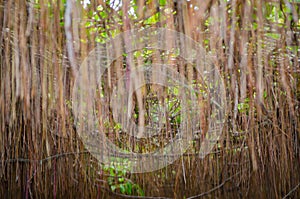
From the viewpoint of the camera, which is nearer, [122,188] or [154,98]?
[154,98]

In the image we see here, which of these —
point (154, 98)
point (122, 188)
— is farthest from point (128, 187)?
point (154, 98)

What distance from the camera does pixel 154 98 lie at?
1.40m

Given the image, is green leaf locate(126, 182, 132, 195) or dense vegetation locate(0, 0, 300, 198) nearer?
dense vegetation locate(0, 0, 300, 198)

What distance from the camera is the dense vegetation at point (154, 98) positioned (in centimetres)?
98

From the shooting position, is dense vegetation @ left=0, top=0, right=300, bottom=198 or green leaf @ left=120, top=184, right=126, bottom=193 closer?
dense vegetation @ left=0, top=0, right=300, bottom=198

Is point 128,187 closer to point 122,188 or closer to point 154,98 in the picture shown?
point 122,188

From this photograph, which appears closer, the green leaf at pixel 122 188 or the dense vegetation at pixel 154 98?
the dense vegetation at pixel 154 98

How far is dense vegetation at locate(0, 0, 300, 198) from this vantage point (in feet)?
3.21

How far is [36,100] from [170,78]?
46 cm

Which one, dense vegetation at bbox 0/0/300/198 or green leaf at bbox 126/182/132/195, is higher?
dense vegetation at bbox 0/0/300/198

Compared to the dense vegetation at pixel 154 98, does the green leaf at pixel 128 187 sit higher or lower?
lower

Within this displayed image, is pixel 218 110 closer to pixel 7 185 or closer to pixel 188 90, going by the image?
pixel 188 90

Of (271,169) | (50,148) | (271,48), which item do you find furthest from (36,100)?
(271,169)

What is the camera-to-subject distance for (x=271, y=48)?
1.11 metres
